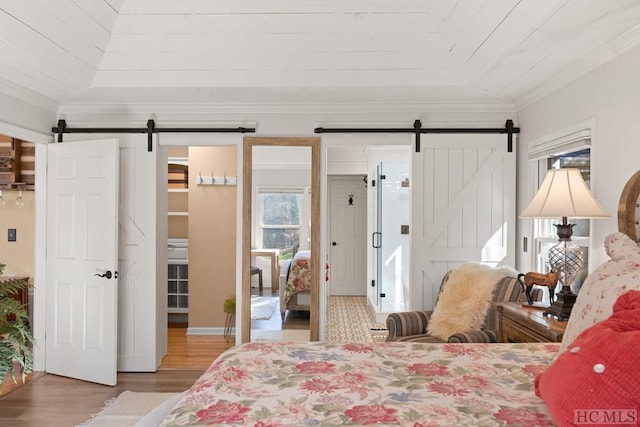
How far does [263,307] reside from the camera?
418 cm

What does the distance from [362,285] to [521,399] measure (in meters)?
6.38

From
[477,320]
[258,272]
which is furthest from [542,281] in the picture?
[258,272]

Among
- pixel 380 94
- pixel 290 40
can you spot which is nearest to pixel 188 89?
pixel 290 40

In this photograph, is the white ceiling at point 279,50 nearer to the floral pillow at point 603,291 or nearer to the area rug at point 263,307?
the floral pillow at point 603,291

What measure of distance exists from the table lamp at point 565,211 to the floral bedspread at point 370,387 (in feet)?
2.18

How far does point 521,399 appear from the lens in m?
1.29

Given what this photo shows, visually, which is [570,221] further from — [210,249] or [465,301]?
[210,249]

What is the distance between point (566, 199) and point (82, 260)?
3573 mm

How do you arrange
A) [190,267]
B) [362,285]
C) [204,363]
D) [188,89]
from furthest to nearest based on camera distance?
1. [362,285]
2. [190,267]
3. [204,363]
4. [188,89]

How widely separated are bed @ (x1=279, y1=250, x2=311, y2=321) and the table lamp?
2.20 m

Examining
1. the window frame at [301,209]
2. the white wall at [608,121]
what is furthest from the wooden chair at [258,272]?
the white wall at [608,121]

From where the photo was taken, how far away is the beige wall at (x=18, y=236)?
4473mm

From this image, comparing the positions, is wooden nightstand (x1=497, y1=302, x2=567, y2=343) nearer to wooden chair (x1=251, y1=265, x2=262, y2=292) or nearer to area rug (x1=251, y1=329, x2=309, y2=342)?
area rug (x1=251, y1=329, x2=309, y2=342)

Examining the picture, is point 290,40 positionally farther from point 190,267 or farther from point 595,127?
point 190,267
